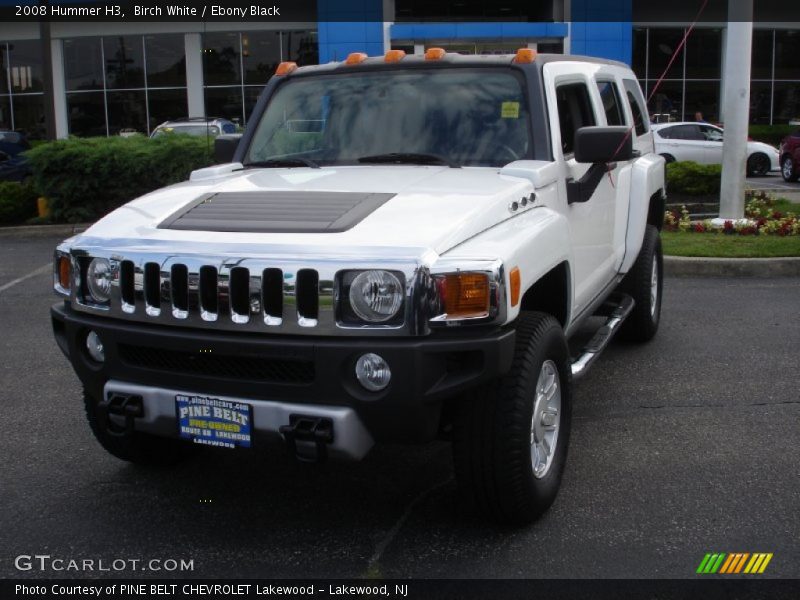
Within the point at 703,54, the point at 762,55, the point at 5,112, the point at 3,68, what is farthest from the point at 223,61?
the point at 762,55

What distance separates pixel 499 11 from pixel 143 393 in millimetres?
31820

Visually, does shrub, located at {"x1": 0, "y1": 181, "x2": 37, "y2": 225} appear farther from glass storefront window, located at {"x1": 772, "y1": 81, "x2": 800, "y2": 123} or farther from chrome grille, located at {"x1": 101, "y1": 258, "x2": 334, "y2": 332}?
glass storefront window, located at {"x1": 772, "y1": 81, "x2": 800, "y2": 123}

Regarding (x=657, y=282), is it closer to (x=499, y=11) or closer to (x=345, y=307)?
(x=345, y=307)

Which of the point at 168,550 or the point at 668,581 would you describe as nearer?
the point at 668,581

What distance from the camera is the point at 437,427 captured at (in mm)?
3533

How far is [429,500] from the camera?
165 inches

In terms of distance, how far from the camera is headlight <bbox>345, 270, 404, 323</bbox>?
3344 mm

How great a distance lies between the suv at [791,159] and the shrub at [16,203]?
1646 centimetres

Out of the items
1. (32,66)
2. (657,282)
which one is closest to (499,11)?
(32,66)

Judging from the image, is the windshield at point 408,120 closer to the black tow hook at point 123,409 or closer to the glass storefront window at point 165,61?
the black tow hook at point 123,409

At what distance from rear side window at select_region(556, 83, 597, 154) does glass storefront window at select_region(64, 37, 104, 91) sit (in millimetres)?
31680

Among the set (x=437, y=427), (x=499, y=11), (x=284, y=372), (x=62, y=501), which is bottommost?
(x=62, y=501)

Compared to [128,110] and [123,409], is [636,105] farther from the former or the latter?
[128,110]

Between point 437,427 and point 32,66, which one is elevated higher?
point 32,66
